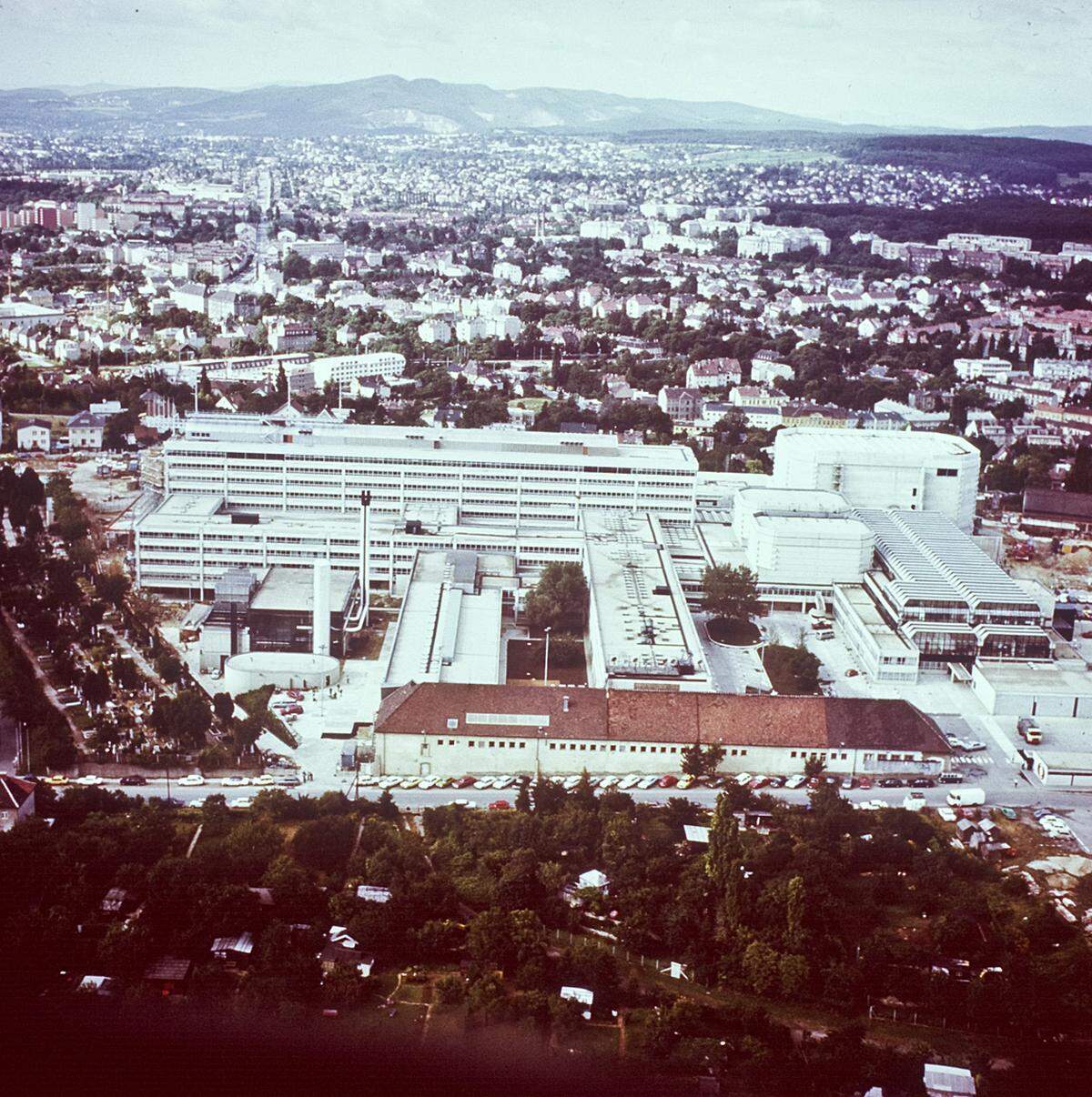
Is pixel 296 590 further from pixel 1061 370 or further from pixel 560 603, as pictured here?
pixel 1061 370

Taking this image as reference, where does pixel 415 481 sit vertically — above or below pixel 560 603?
above

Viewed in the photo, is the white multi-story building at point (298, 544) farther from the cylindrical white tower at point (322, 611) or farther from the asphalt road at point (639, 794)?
the asphalt road at point (639, 794)

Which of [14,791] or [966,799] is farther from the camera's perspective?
[966,799]

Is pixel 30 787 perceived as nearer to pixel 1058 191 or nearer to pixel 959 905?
pixel 959 905

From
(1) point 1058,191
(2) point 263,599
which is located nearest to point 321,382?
(2) point 263,599

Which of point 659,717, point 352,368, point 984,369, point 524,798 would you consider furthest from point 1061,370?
point 524,798

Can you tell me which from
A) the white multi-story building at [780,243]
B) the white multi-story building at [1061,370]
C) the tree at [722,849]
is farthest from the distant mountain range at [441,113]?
the tree at [722,849]
